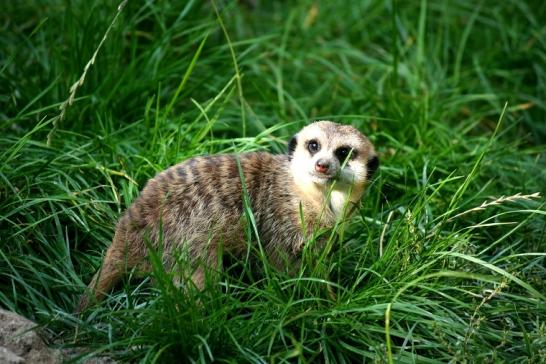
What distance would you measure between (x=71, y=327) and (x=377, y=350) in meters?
1.20

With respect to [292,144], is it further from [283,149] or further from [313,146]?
[283,149]

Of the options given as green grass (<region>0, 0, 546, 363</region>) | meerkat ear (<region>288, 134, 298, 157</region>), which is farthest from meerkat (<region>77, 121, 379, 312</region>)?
green grass (<region>0, 0, 546, 363</region>)

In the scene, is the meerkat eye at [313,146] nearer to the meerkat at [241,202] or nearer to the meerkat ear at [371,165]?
the meerkat at [241,202]

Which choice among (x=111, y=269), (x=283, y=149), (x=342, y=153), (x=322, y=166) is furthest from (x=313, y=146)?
(x=111, y=269)

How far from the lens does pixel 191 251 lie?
337cm

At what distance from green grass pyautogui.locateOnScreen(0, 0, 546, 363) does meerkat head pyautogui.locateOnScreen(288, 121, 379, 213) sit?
0.42 feet

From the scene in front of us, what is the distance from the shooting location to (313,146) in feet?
12.0

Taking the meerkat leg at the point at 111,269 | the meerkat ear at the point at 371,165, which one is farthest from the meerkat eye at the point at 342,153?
the meerkat leg at the point at 111,269

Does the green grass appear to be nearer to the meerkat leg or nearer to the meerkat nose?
the meerkat leg

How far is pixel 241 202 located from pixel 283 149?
99cm

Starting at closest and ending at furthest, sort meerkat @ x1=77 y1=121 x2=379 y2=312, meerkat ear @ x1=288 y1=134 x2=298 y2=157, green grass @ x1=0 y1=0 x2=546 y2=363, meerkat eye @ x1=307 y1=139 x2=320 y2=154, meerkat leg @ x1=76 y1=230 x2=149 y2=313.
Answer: green grass @ x1=0 y1=0 x2=546 y2=363
meerkat leg @ x1=76 y1=230 x2=149 y2=313
meerkat @ x1=77 y1=121 x2=379 y2=312
meerkat eye @ x1=307 y1=139 x2=320 y2=154
meerkat ear @ x1=288 y1=134 x2=298 y2=157

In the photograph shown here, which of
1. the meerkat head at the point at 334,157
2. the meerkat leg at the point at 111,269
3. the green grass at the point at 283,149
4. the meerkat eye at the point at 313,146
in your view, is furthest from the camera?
the meerkat eye at the point at 313,146

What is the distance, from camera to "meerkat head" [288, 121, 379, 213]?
11.6ft

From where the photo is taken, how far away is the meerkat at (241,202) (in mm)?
3369
